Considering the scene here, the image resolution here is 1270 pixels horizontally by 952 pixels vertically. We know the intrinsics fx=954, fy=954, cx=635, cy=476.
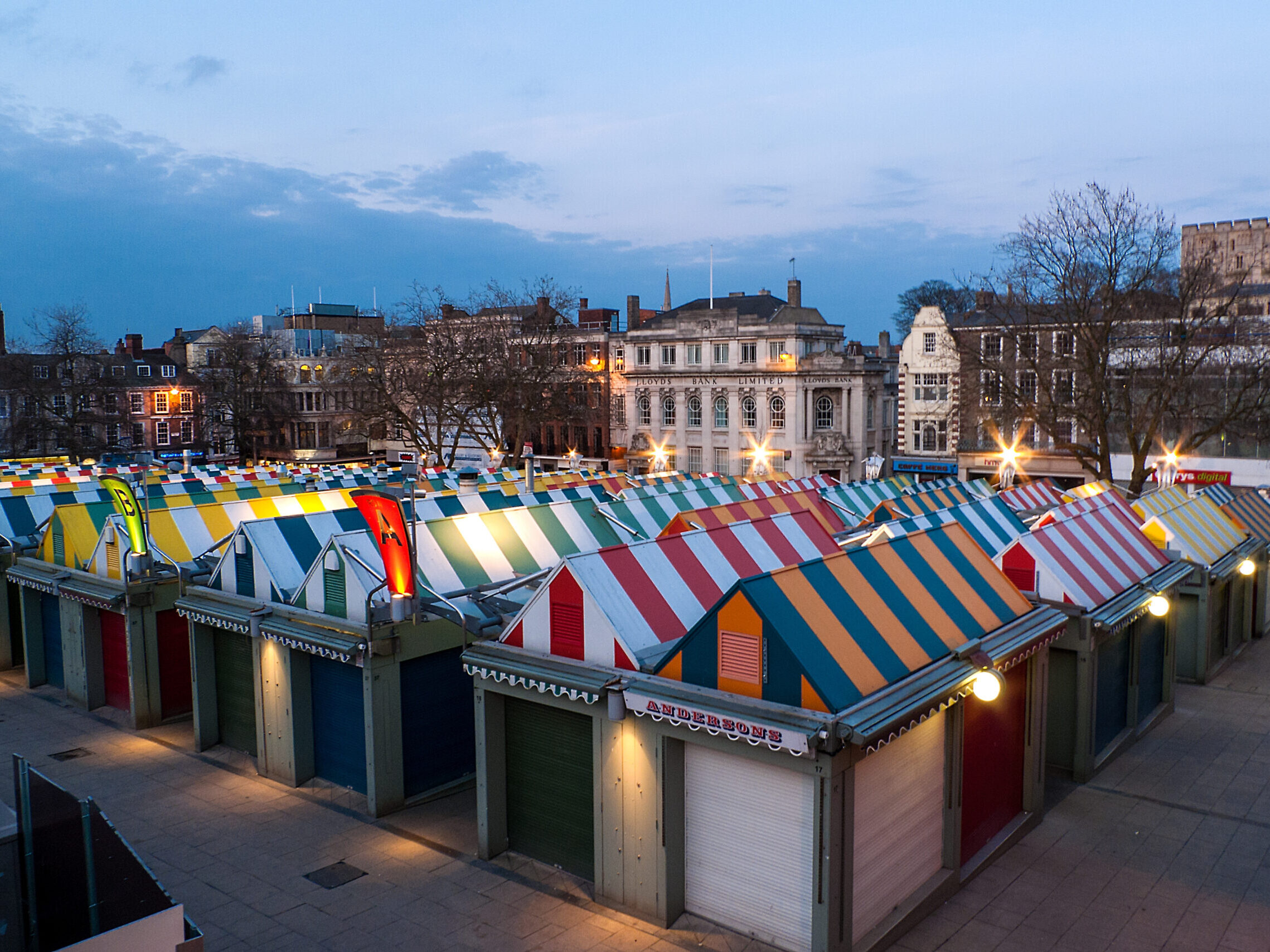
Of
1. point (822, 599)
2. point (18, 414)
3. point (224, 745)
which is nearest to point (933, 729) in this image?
point (822, 599)

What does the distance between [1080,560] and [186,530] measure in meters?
14.9

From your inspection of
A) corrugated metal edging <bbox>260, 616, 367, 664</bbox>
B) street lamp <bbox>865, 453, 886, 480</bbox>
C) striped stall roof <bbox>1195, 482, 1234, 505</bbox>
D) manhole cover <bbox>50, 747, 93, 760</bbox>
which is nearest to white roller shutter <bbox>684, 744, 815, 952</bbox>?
corrugated metal edging <bbox>260, 616, 367, 664</bbox>

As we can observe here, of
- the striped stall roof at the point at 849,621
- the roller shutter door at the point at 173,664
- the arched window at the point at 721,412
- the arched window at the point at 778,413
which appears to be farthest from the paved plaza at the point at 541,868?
the arched window at the point at 721,412

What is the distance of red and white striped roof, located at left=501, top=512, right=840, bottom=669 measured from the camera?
1003 centimetres

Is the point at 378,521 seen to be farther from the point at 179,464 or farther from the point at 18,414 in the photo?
the point at 18,414

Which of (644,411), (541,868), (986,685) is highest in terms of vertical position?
(644,411)

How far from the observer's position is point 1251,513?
890 inches

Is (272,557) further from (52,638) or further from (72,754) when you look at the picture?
(52,638)

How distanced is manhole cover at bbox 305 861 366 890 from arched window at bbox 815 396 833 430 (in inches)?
2212

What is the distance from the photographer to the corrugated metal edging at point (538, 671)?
9742mm

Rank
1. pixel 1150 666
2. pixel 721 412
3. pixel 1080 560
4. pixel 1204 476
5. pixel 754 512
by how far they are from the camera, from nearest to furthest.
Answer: pixel 1080 560
pixel 1150 666
pixel 754 512
pixel 1204 476
pixel 721 412

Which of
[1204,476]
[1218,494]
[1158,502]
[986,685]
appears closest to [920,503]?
[1158,502]

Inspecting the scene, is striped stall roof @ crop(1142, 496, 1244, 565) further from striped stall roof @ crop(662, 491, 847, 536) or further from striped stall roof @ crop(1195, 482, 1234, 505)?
striped stall roof @ crop(662, 491, 847, 536)

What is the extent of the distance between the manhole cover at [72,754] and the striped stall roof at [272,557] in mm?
3370
